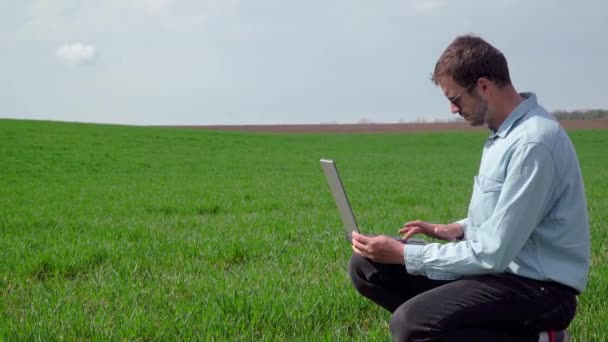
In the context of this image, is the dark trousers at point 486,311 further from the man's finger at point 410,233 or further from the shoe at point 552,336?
the man's finger at point 410,233

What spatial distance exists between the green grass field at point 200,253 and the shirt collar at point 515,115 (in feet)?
5.28

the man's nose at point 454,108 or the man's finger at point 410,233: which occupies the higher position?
the man's nose at point 454,108

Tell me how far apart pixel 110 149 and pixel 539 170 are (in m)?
31.5

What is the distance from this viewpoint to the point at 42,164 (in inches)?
989

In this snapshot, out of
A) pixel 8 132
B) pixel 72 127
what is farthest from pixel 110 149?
pixel 72 127

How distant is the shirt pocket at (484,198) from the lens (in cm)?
309

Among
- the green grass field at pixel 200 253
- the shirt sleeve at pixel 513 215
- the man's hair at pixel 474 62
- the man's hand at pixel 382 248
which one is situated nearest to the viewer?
the shirt sleeve at pixel 513 215

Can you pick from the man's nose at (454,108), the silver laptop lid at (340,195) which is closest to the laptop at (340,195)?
the silver laptop lid at (340,195)

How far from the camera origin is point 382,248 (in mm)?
3182

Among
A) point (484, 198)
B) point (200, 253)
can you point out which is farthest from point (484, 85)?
point (200, 253)

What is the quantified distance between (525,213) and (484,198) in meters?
0.30

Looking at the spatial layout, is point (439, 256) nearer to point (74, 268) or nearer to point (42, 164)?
point (74, 268)

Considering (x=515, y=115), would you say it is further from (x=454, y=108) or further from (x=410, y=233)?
(x=410, y=233)

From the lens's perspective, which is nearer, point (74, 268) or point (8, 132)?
point (74, 268)
